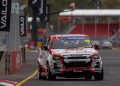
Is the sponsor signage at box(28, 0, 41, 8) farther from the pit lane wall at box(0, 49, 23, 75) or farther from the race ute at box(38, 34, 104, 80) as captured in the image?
the race ute at box(38, 34, 104, 80)

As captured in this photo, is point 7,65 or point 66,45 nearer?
point 66,45

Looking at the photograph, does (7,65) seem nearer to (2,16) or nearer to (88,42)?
(2,16)

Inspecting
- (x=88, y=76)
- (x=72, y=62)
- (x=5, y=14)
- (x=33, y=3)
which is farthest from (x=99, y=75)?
(x=33, y=3)

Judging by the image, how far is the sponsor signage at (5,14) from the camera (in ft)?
103

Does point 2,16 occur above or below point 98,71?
above

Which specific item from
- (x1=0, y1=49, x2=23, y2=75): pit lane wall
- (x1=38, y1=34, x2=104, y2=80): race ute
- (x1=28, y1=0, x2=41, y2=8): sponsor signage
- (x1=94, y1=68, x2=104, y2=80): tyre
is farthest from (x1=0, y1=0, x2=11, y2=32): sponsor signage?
(x1=28, y1=0, x2=41, y2=8): sponsor signage

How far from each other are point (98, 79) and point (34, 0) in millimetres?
44435

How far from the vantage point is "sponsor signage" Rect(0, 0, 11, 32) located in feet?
103

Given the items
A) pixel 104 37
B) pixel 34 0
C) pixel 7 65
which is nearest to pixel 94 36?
pixel 104 37

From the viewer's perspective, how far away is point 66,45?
84.7ft

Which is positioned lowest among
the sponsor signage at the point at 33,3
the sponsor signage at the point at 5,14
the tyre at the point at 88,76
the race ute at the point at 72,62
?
the tyre at the point at 88,76

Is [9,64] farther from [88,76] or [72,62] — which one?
[72,62]

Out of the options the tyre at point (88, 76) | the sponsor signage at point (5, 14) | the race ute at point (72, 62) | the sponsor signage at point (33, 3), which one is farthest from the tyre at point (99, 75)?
the sponsor signage at point (33, 3)

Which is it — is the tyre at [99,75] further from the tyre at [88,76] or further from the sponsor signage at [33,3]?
the sponsor signage at [33,3]
